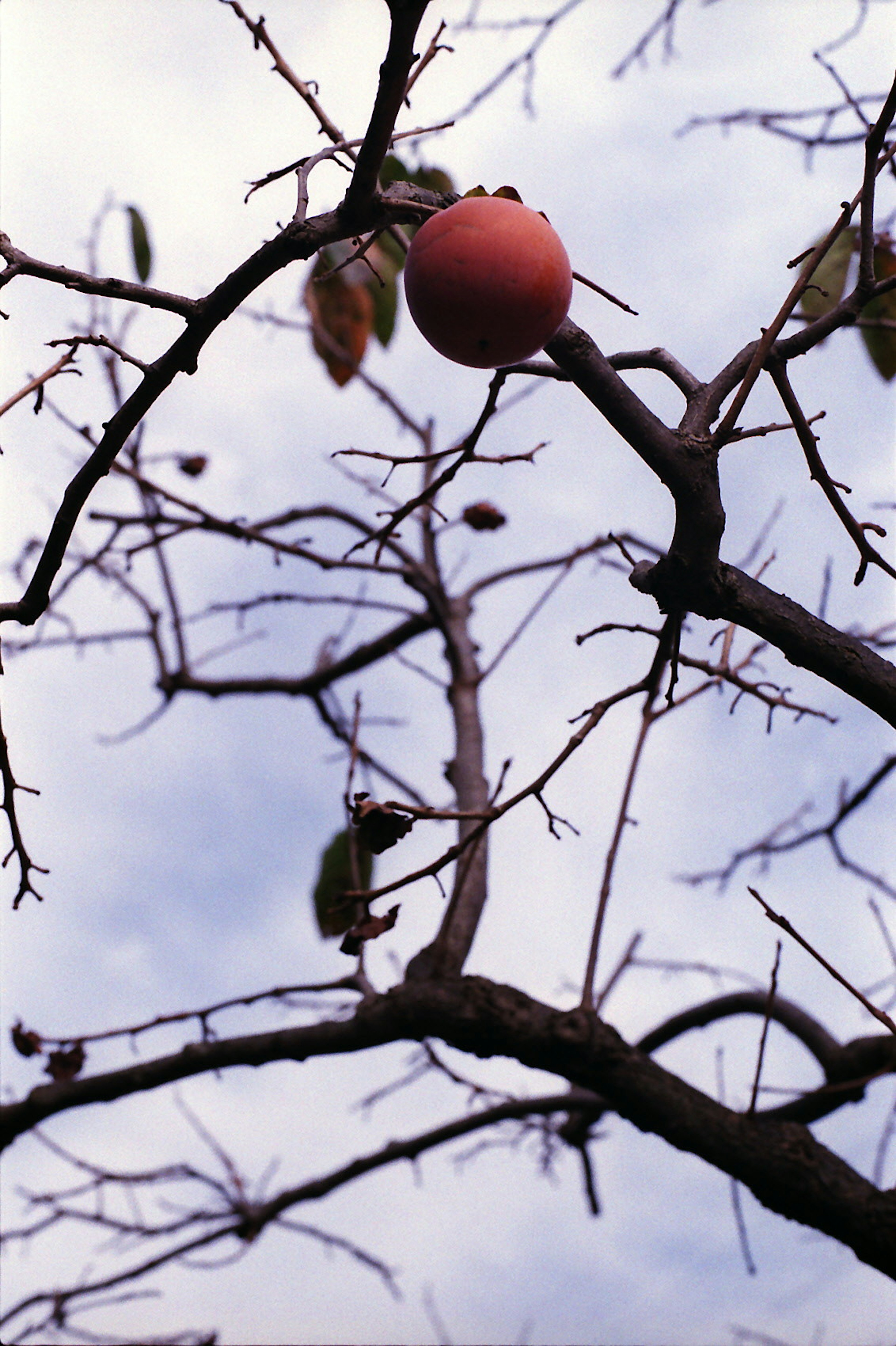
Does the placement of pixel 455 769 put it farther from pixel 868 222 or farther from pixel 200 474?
pixel 868 222

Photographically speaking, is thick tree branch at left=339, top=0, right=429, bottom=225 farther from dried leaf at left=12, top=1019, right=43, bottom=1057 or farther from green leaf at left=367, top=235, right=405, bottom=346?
dried leaf at left=12, top=1019, right=43, bottom=1057

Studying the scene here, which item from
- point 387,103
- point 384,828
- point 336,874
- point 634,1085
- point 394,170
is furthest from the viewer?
point 336,874

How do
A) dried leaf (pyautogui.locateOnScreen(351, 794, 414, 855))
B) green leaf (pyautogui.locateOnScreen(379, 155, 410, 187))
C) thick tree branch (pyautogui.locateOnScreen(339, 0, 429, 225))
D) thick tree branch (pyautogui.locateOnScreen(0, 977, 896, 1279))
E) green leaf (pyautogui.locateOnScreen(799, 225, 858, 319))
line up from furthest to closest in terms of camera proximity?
green leaf (pyautogui.locateOnScreen(799, 225, 858, 319)) < green leaf (pyautogui.locateOnScreen(379, 155, 410, 187)) < thick tree branch (pyautogui.locateOnScreen(0, 977, 896, 1279)) < dried leaf (pyautogui.locateOnScreen(351, 794, 414, 855)) < thick tree branch (pyautogui.locateOnScreen(339, 0, 429, 225))

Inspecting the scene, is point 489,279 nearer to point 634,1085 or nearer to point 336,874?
point 634,1085

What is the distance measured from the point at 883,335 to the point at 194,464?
1867 mm

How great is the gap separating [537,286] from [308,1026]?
4.71ft

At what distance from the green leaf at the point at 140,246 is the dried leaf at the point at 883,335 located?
4.63ft

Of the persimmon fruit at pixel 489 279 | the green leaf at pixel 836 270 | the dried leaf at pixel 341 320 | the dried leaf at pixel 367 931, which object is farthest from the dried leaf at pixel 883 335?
the dried leaf at pixel 367 931

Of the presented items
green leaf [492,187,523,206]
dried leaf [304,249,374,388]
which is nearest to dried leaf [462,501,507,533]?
dried leaf [304,249,374,388]

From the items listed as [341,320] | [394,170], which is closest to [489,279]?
[394,170]

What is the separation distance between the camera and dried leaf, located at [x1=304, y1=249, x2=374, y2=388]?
2414 mm

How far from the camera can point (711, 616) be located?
1208 mm

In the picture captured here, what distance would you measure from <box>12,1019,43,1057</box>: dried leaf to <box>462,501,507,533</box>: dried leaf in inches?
62.3

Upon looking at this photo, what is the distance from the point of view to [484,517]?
267cm
